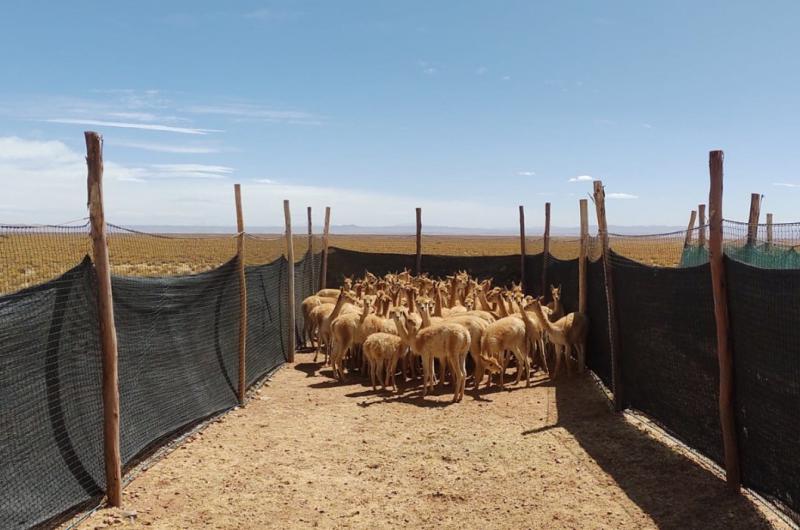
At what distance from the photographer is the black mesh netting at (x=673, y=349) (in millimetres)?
6336

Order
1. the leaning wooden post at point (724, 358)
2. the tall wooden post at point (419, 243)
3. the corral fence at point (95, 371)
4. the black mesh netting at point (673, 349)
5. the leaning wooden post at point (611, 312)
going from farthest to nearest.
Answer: the tall wooden post at point (419, 243) < the leaning wooden post at point (611, 312) < the black mesh netting at point (673, 349) < the leaning wooden post at point (724, 358) < the corral fence at point (95, 371)

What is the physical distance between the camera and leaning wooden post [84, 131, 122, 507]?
5.63 m

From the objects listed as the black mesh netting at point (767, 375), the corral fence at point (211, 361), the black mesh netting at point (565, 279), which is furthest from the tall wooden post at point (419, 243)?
the black mesh netting at point (767, 375)

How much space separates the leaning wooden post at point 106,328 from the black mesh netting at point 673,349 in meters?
5.82

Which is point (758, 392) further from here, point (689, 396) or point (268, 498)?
point (268, 498)

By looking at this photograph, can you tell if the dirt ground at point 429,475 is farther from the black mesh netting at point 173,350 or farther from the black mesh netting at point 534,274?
the black mesh netting at point 534,274

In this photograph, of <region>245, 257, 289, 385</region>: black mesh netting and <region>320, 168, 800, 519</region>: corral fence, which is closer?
<region>320, 168, 800, 519</region>: corral fence

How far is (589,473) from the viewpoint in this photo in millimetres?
6535

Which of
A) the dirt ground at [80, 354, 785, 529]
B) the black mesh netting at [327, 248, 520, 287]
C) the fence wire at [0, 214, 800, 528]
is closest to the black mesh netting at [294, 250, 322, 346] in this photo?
the black mesh netting at [327, 248, 520, 287]

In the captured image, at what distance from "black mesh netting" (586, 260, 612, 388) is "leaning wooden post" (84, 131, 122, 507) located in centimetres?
710

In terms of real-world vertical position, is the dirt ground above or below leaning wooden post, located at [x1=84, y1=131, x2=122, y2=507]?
below

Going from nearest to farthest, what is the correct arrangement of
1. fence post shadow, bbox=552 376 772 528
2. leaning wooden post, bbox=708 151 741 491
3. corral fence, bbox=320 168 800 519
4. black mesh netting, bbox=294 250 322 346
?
corral fence, bbox=320 168 800 519
fence post shadow, bbox=552 376 772 528
leaning wooden post, bbox=708 151 741 491
black mesh netting, bbox=294 250 322 346

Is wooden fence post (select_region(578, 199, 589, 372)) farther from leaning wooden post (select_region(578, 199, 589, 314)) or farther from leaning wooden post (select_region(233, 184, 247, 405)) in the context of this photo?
leaning wooden post (select_region(233, 184, 247, 405))

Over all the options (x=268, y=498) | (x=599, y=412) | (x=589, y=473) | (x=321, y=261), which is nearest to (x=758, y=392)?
(x=589, y=473)
